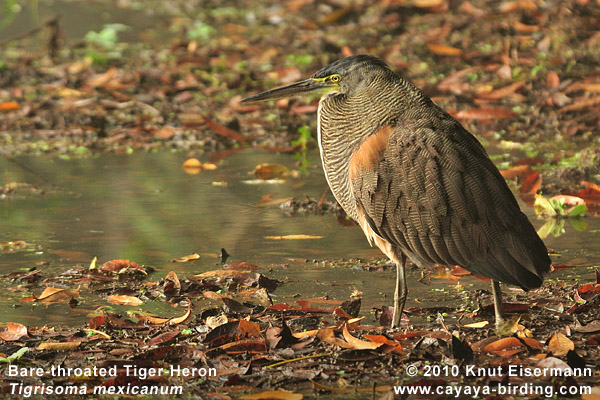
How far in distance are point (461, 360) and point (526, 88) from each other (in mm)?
6961

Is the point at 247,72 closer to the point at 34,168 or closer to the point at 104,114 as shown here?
the point at 104,114

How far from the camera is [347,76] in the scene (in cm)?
563

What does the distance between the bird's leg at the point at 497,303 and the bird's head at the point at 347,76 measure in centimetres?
135

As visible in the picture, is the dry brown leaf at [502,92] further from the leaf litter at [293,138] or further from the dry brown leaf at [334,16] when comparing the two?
the dry brown leaf at [334,16]

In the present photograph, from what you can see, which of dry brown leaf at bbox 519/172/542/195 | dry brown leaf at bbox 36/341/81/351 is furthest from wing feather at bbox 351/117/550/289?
dry brown leaf at bbox 519/172/542/195

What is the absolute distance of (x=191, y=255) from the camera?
256 inches

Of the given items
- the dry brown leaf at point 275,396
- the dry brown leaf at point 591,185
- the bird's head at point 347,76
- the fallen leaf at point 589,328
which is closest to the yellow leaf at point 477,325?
the fallen leaf at point 589,328

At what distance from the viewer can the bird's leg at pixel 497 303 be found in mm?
5039

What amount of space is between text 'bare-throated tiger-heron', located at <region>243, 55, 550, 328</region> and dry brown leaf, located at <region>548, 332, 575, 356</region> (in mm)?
348

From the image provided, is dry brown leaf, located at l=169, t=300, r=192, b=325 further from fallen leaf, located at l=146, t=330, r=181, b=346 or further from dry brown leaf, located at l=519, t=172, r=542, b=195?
dry brown leaf, located at l=519, t=172, r=542, b=195

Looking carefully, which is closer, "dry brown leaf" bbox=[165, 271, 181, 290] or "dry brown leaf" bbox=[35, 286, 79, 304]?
"dry brown leaf" bbox=[35, 286, 79, 304]

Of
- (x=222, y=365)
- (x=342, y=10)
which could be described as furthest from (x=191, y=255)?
(x=342, y=10)

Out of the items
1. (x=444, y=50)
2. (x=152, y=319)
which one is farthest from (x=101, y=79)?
(x=152, y=319)

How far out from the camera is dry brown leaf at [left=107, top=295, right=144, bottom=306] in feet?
18.4
